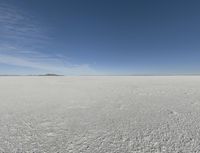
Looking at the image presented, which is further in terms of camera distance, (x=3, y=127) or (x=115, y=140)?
(x=3, y=127)

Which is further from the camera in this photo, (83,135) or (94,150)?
(83,135)

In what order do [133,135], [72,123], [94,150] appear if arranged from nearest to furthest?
[94,150]
[133,135]
[72,123]

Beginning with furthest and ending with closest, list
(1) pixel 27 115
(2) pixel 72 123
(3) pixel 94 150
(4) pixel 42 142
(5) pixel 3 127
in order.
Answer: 1. (1) pixel 27 115
2. (2) pixel 72 123
3. (5) pixel 3 127
4. (4) pixel 42 142
5. (3) pixel 94 150

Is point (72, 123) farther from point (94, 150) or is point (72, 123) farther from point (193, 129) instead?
point (193, 129)

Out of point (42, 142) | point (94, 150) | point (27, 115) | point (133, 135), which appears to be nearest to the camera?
point (94, 150)

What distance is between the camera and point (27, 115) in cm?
368

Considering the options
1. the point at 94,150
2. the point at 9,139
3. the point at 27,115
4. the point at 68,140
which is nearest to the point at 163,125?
the point at 94,150

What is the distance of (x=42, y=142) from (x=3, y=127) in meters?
1.27

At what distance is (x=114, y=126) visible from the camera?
116 inches

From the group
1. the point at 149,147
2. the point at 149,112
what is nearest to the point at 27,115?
the point at 149,147

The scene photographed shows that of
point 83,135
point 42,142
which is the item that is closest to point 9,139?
point 42,142

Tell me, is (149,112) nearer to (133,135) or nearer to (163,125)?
(163,125)

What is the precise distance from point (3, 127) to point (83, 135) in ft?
5.95

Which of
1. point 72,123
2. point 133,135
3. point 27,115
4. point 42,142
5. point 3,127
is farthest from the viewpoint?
point 27,115
